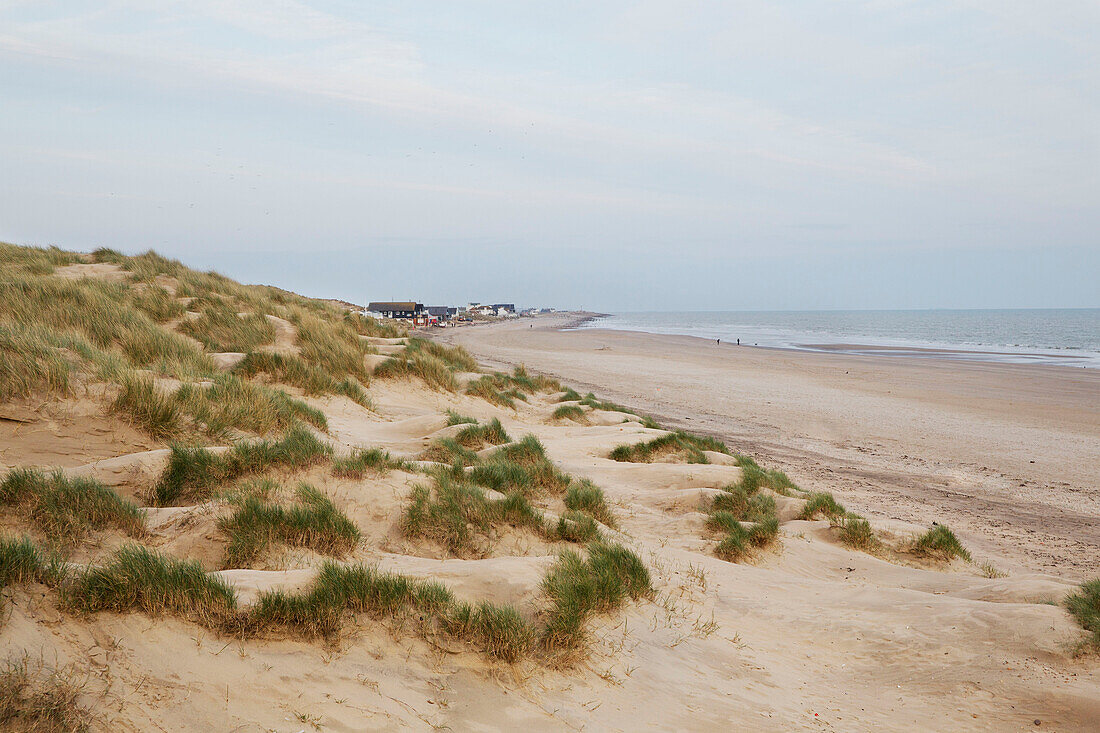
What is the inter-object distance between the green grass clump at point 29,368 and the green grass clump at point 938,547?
8.75m

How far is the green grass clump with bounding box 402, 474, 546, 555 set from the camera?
479 cm

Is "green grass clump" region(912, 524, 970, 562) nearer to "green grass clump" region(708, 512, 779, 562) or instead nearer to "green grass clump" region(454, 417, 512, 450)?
"green grass clump" region(708, 512, 779, 562)

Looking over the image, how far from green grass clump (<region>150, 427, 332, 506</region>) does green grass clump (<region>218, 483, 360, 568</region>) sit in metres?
0.66

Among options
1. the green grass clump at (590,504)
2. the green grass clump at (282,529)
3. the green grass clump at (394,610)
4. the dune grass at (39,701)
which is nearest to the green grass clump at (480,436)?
the green grass clump at (590,504)

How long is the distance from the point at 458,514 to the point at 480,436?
369cm

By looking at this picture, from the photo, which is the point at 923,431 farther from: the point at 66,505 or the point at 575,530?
the point at 66,505

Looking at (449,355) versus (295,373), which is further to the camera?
(449,355)

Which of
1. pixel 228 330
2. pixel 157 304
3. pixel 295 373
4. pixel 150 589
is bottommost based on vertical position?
pixel 150 589

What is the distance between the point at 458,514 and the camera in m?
4.98

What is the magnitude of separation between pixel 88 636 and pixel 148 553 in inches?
21.8

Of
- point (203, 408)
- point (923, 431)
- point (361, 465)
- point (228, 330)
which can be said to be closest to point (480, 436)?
point (361, 465)

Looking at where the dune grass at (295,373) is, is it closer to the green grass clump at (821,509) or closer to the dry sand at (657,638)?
the dry sand at (657,638)

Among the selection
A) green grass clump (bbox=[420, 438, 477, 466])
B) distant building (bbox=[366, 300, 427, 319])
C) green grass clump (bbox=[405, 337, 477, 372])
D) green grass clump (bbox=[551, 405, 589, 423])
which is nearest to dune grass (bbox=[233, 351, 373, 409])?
green grass clump (bbox=[420, 438, 477, 466])

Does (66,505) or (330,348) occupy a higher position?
(330,348)
